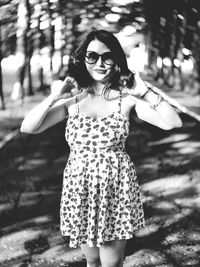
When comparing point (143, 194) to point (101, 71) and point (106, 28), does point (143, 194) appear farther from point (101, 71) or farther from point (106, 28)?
point (106, 28)

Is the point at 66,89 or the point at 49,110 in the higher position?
the point at 66,89

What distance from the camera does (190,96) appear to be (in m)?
6.91

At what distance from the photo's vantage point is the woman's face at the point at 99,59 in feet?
8.06

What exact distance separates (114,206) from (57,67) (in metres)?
5.18

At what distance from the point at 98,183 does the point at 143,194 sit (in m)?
2.26

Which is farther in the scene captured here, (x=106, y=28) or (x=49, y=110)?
(x=106, y=28)

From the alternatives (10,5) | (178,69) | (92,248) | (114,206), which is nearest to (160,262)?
(92,248)

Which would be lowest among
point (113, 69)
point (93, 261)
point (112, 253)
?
point (93, 261)

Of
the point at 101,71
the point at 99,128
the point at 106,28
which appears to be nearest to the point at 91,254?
the point at 99,128

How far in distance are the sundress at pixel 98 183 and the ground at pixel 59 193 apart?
3.49 feet

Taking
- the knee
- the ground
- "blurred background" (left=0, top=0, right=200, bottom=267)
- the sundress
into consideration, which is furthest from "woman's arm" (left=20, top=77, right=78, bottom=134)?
the ground

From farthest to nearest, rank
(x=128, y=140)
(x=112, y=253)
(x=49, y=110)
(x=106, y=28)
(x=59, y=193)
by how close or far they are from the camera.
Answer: (x=106, y=28) → (x=128, y=140) → (x=59, y=193) → (x=112, y=253) → (x=49, y=110)

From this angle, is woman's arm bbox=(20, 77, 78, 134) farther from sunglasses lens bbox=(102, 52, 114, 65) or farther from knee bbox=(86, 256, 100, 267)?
knee bbox=(86, 256, 100, 267)

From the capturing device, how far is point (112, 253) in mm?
2736
